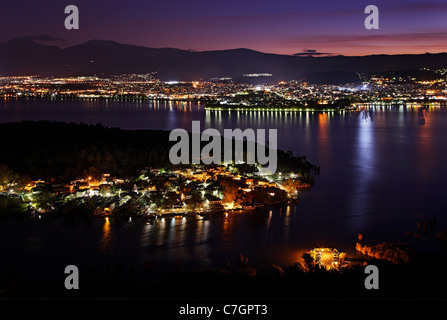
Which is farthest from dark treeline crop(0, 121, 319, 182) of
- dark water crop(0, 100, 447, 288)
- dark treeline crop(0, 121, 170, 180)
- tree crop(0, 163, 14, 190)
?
dark water crop(0, 100, 447, 288)

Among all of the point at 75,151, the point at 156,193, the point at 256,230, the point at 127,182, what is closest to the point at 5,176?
the point at 75,151

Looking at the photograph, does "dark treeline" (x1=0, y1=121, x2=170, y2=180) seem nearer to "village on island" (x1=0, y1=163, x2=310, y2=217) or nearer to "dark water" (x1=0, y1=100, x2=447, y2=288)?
"village on island" (x1=0, y1=163, x2=310, y2=217)

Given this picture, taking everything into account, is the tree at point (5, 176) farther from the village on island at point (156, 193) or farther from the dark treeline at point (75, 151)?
the dark treeline at point (75, 151)

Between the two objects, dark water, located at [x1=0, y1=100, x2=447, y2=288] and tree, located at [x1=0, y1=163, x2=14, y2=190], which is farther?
tree, located at [x1=0, y1=163, x2=14, y2=190]

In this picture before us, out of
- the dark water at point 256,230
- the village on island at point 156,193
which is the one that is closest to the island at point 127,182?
the village on island at point 156,193

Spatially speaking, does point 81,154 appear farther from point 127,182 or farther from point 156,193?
point 156,193
